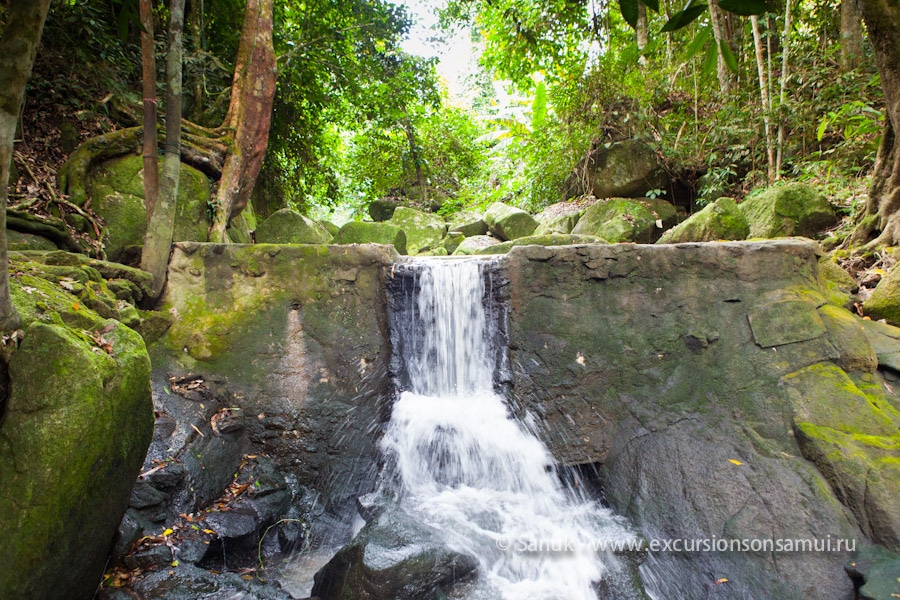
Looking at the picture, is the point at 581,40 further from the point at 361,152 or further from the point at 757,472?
the point at 757,472

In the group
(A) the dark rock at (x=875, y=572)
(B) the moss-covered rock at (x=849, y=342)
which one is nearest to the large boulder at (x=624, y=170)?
(B) the moss-covered rock at (x=849, y=342)

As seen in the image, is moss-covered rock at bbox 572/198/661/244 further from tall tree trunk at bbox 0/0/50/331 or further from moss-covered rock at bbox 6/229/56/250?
tall tree trunk at bbox 0/0/50/331

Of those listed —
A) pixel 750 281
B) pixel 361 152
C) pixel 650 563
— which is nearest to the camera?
pixel 650 563

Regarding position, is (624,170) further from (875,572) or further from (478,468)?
(875,572)

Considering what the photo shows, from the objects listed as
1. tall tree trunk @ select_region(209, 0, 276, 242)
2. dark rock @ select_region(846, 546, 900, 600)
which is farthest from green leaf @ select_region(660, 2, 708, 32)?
tall tree trunk @ select_region(209, 0, 276, 242)

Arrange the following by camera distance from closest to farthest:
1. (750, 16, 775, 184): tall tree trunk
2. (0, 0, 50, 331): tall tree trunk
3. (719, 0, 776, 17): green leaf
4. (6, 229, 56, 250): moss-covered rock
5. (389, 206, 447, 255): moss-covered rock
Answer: (719, 0, 776, 17): green leaf < (0, 0, 50, 331): tall tree trunk < (6, 229, 56, 250): moss-covered rock < (750, 16, 775, 184): tall tree trunk < (389, 206, 447, 255): moss-covered rock

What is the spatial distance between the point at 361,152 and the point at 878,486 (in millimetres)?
12459

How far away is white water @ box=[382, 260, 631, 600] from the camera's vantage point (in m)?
3.58

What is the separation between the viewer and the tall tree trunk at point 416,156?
503 inches

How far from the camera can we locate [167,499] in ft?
11.6

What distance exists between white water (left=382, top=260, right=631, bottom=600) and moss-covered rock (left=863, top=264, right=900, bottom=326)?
3.51 metres

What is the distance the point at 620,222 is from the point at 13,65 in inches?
299

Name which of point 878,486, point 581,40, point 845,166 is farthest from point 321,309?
point 581,40

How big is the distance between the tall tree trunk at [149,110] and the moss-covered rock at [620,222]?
626 cm
